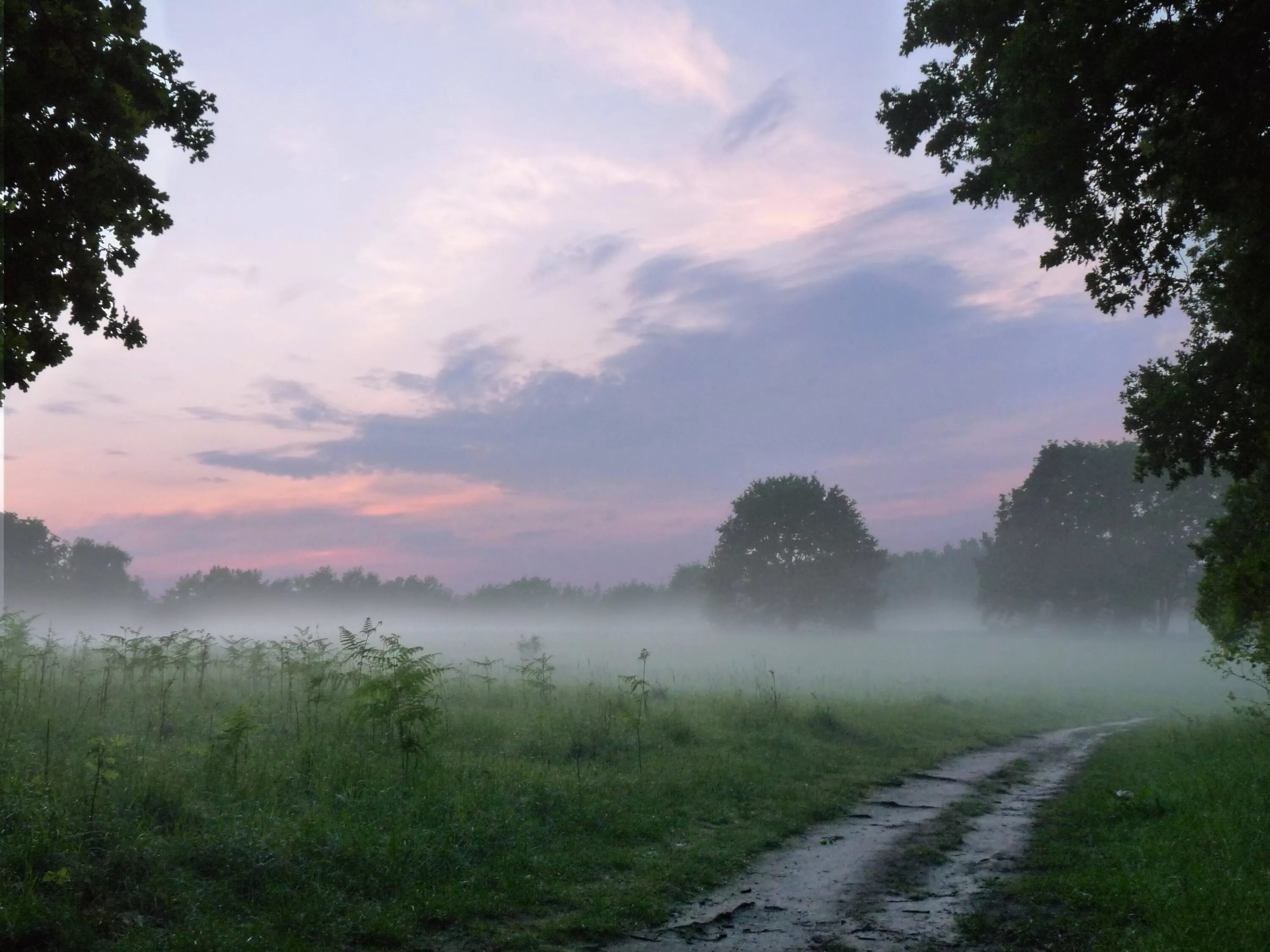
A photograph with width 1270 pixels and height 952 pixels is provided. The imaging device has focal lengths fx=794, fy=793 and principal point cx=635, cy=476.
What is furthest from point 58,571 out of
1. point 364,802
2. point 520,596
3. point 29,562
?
point 364,802

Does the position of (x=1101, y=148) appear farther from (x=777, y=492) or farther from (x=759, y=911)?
(x=777, y=492)

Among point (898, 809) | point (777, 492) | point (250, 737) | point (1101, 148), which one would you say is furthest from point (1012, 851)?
point (777, 492)

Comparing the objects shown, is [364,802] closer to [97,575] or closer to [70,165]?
[70,165]

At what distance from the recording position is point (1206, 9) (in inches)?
352

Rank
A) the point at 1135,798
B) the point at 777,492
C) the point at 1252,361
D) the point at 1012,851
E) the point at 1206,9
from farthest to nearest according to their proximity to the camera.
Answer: the point at 777,492 → the point at 1135,798 → the point at 1012,851 → the point at 1252,361 → the point at 1206,9

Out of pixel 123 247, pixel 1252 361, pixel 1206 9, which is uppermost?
pixel 1206 9

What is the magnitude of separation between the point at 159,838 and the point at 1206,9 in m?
14.3

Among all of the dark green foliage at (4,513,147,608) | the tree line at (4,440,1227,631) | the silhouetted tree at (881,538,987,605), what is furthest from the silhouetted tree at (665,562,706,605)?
the dark green foliage at (4,513,147,608)

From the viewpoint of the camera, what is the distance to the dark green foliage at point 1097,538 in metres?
66.3

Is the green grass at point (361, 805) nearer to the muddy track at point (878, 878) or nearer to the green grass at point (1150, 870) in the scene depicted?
the muddy track at point (878, 878)

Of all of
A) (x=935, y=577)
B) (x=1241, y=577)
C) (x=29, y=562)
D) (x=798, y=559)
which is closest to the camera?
(x=1241, y=577)

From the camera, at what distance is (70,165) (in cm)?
819

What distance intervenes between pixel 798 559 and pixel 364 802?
214 ft

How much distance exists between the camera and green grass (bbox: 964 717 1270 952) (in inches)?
270
